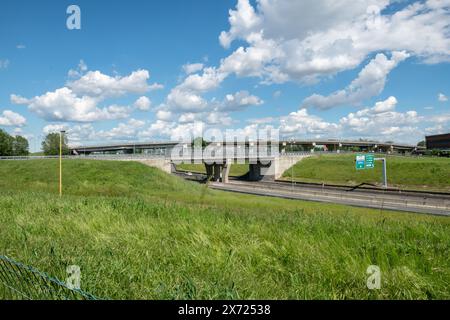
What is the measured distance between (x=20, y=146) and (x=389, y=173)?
125m

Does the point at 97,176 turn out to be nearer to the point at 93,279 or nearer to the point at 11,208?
the point at 11,208

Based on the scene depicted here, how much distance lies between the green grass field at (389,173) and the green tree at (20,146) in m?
96.5

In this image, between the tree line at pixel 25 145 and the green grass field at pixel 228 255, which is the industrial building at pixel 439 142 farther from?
the green grass field at pixel 228 255

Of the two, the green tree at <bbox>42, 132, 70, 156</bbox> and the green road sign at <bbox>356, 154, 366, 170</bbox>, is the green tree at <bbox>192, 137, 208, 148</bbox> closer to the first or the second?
the green tree at <bbox>42, 132, 70, 156</bbox>

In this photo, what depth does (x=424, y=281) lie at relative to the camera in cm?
730

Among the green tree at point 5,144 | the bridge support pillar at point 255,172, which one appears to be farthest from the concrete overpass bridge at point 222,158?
the green tree at point 5,144

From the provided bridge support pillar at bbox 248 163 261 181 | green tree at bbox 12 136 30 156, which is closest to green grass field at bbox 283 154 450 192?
bridge support pillar at bbox 248 163 261 181

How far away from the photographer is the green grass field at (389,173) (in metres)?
70.1

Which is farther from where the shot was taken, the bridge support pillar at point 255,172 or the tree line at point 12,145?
the tree line at point 12,145

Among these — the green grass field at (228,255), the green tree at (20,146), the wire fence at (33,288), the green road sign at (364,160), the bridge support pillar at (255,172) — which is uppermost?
the green tree at (20,146)

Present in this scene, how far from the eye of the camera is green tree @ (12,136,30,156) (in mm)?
118325

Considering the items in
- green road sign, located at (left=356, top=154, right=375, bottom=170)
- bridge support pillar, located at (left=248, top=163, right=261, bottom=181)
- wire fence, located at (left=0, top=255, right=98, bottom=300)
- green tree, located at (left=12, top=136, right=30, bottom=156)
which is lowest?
bridge support pillar, located at (left=248, top=163, right=261, bottom=181)

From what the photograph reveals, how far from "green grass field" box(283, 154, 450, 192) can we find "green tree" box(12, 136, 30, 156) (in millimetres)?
96498
